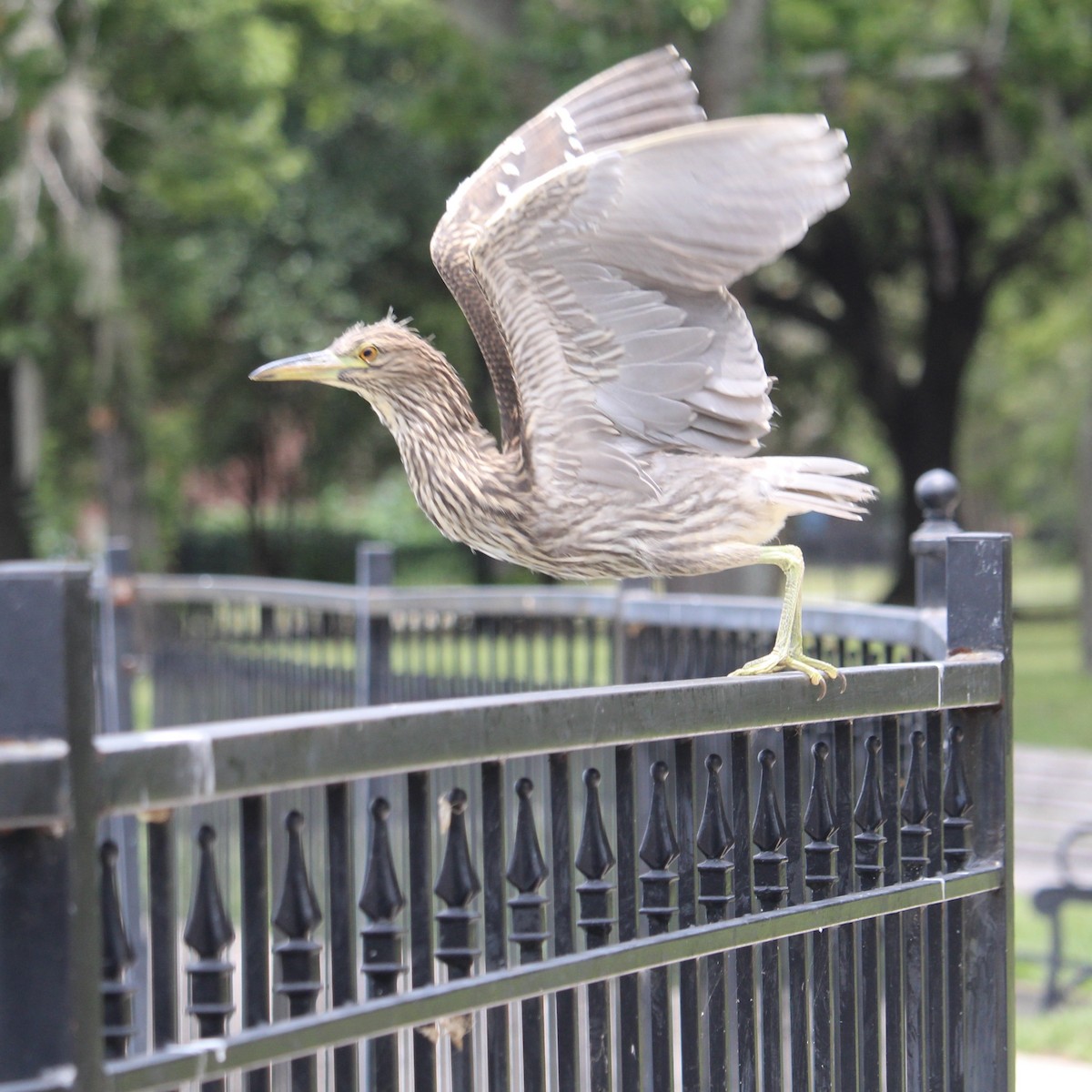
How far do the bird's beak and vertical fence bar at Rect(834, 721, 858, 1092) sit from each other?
1248 mm

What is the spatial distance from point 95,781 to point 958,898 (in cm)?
200

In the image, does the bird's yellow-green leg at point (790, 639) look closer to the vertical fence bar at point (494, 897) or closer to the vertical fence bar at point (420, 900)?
the vertical fence bar at point (494, 897)

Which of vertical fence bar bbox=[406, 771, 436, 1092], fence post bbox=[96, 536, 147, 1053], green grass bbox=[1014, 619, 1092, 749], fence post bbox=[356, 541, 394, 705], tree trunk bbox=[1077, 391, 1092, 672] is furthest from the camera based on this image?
tree trunk bbox=[1077, 391, 1092, 672]

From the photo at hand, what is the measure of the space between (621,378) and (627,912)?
4.03 ft

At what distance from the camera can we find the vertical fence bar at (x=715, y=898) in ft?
8.52

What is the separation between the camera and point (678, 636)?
516cm

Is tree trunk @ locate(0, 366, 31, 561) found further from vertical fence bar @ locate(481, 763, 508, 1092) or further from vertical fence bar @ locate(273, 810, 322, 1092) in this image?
vertical fence bar @ locate(273, 810, 322, 1092)

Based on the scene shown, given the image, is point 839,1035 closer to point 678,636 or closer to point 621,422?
point 621,422

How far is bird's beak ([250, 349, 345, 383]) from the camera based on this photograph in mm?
3186

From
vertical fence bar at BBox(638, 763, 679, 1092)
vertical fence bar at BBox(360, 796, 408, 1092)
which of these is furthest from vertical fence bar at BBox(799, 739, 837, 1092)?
vertical fence bar at BBox(360, 796, 408, 1092)

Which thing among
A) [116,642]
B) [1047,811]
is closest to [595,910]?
[116,642]

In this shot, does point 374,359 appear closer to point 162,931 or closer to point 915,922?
point 915,922

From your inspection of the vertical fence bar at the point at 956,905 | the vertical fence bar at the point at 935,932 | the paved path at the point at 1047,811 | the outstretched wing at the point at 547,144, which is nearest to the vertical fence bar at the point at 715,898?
the vertical fence bar at the point at 935,932

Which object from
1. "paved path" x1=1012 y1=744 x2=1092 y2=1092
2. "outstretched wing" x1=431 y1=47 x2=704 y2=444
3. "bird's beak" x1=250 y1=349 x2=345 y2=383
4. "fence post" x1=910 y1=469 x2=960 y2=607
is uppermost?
"outstretched wing" x1=431 y1=47 x2=704 y2=444
